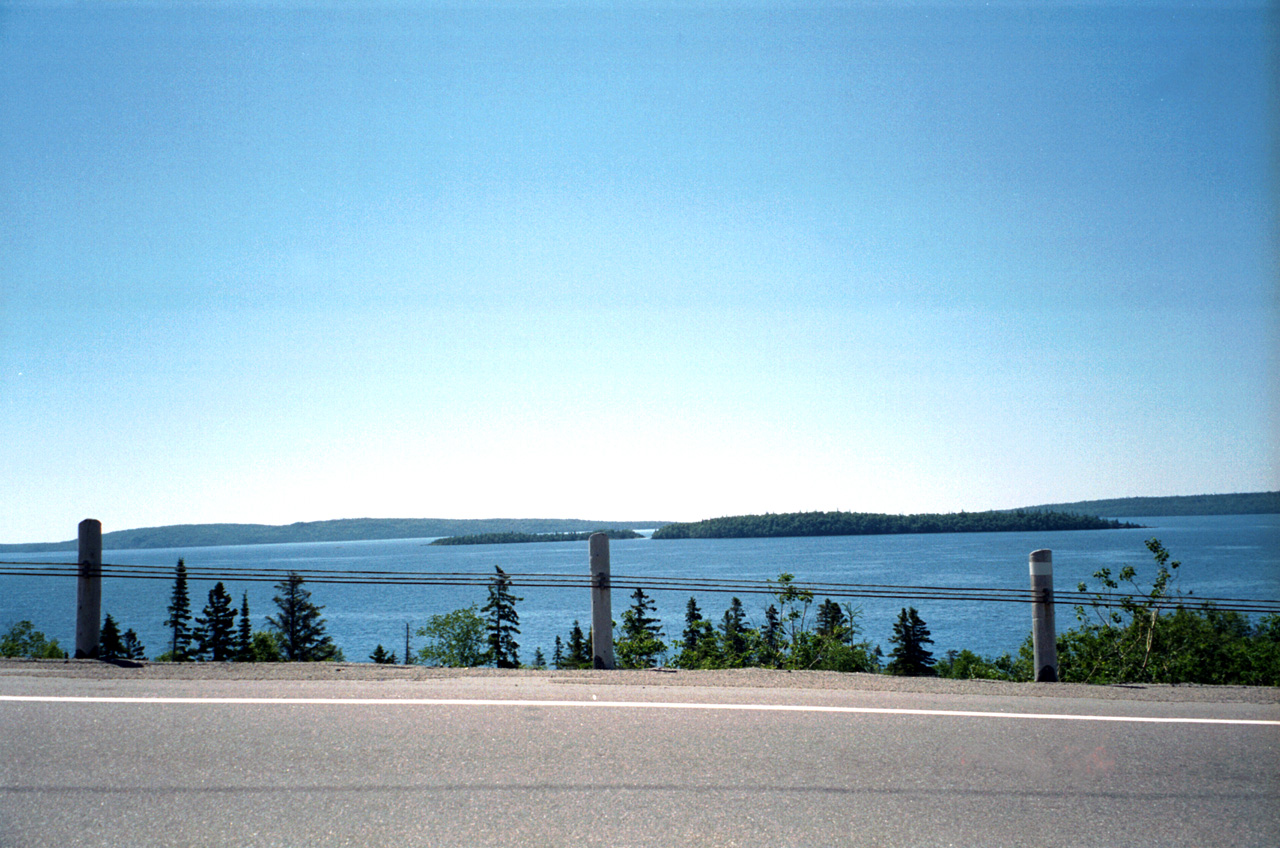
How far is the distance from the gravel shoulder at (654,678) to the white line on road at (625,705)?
586mm

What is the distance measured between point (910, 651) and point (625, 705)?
136ft

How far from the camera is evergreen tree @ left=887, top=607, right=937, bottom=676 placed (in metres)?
39.1

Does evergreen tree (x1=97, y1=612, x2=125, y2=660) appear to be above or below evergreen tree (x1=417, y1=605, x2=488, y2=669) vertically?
above

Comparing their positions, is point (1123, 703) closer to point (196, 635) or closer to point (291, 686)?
point (291, 686)

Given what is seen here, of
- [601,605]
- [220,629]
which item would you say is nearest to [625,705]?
[601,605]

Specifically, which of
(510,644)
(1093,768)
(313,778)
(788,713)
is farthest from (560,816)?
(510,644)

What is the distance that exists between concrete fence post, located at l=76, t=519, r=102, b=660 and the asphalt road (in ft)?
5.54

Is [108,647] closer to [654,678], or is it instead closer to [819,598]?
[654,678]

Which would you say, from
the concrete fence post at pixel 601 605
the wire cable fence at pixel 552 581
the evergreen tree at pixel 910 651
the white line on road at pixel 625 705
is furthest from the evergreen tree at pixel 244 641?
the white line on road at pixel 625 705

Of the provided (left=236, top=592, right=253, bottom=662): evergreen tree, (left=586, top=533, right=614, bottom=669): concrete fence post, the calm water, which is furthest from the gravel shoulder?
(left=236, top=592, right=253, bottom=662): evergreen tree

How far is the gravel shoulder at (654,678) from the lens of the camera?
6883 mm

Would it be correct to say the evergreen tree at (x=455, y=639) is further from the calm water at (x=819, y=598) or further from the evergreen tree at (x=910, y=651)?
the evergreen tree at (x=910, y=651)

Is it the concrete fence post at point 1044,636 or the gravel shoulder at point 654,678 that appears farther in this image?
the concrete fence post at point 1044,636

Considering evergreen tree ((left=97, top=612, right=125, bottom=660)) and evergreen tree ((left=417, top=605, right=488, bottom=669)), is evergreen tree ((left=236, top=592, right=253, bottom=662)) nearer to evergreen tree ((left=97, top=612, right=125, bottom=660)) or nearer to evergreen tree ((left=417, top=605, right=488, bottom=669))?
evergreen tree ((left=417, top=605, right=488, bottom=669))
